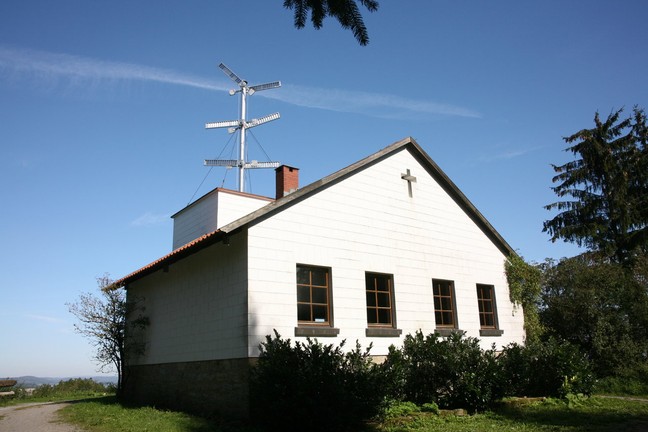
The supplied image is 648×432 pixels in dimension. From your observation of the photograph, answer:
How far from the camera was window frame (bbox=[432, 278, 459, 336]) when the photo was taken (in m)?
15.2

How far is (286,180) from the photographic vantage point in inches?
636

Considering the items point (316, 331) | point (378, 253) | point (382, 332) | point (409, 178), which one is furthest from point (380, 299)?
point (409, 178)

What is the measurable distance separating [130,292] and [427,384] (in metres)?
11.2

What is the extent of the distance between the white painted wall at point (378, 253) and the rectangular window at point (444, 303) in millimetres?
179

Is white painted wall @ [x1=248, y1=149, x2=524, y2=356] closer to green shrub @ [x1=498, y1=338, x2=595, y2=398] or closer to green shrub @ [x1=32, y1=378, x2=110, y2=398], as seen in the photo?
green shrub @ [x1=498, y1=338, x2=595, y2=398]

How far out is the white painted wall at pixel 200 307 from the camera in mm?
11844

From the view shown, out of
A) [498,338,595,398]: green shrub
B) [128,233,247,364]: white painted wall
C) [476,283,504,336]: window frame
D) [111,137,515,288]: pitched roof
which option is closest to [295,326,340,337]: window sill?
[128,233,247,364]: white painted wall

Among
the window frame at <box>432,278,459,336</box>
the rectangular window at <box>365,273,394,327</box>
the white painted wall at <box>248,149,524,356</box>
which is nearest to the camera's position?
the white painted wall at <box>248,149,524,356</box>

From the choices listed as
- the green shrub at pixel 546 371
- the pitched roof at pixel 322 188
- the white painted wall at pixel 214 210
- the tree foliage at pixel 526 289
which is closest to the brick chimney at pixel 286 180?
the white painted wall at pixel 214 210

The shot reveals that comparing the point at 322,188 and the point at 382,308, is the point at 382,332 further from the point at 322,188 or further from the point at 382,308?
the point at 322,188

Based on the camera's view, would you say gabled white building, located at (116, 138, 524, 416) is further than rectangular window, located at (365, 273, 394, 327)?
No

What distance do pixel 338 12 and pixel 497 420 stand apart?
366 inches

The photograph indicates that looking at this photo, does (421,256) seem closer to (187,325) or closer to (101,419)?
(187,325)

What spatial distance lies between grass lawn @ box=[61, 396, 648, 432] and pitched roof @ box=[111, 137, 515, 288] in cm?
401
